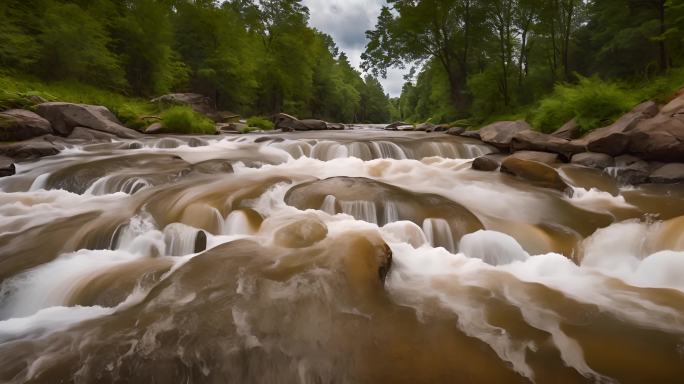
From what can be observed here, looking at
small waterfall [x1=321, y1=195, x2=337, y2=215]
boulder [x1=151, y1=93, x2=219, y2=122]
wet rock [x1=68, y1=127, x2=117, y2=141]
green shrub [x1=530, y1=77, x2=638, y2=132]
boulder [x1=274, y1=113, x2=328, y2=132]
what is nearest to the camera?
small waterfall [x1=321, y1=195, x2=337, y2=215]

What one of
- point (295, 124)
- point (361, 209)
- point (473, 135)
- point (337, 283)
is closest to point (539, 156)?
point (473, 135)

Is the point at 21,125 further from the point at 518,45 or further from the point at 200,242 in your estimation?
the point at 518,45

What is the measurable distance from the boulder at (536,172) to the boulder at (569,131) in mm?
3729

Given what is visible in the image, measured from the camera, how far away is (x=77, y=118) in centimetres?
1179

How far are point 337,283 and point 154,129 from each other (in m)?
14.8

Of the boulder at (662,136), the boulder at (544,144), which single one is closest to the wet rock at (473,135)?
the boulder at (544,144)

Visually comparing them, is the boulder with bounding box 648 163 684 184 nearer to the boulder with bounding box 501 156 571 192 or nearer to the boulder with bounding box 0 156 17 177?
the boulder with bounding box 501 156 571 192

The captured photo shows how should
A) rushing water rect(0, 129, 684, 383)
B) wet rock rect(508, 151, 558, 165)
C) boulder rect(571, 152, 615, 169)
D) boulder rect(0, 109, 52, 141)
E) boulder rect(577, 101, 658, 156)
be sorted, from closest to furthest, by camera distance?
rushing water rect(0, 129, 684, 383) < boulder rect(577, 101, 658, 156) < boulder rect(571, 152, 615, 169) < wet rock rect(508, 151, 558, 165) < boulder rect(0, 109, 52, 141)

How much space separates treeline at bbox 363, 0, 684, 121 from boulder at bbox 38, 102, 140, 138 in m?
17.5

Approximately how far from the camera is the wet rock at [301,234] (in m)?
4.20

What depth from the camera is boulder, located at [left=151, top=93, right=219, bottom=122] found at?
19.1 m

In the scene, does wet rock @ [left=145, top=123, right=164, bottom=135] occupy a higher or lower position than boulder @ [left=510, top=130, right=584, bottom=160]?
higher

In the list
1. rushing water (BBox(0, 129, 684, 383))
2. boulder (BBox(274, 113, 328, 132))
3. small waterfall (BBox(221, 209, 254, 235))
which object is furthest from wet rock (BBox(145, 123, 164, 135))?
small waterfall (BBox(221, 209, 254, 235))

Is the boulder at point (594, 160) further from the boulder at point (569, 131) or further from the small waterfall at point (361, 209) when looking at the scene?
the small waterfall at point (361, 209)
